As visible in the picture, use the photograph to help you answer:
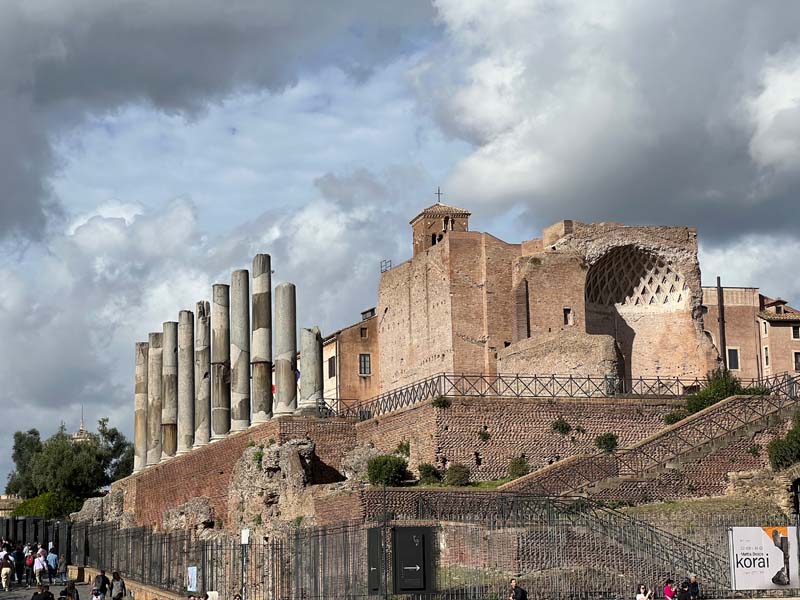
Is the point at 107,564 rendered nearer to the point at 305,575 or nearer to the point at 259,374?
the point at 259,374

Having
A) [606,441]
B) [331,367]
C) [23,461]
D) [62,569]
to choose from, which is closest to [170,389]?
[331,367]

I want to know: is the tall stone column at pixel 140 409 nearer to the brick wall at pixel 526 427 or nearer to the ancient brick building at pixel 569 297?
the ancient brick building at pixel 569 297

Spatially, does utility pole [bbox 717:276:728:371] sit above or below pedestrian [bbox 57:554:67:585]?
above

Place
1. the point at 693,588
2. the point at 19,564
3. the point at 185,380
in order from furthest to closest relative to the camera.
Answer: the point at 185,380 → the point at 19,564 → the point at 693,588

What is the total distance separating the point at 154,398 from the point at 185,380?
15.7 ft

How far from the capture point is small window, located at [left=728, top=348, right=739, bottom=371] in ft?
203

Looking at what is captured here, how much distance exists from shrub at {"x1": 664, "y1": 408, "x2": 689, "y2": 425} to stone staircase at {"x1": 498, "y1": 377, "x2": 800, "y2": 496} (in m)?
2.45

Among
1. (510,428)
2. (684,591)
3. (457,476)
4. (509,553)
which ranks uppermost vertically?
(510,428)

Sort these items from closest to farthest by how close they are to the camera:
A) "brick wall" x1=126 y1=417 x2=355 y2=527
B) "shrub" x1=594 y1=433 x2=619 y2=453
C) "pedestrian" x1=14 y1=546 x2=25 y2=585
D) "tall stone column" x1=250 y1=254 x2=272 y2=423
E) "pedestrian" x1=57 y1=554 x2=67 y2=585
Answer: "shrub" x1=594 y1=433 x2=619 y2=453 → "pedestrian" x1=14 y1=546 x2=25 y2=585 → "brick wall" x1=126 y1=417 x2=355 y2=527 → "pedestrian" x1=57 y1=554 x2=67 y2=585 → "tall stone column" x1=250 y1=254 x2=272 y2=423

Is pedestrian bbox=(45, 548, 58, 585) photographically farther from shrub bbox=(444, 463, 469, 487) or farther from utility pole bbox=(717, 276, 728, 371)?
utility pole bbox=(717, 276, 728, 371)

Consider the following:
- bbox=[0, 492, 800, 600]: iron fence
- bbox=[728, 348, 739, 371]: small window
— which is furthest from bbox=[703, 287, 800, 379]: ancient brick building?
bbox=[0, 492, 800, 600]: iron fence

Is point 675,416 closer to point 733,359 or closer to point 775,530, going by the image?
point 775,530

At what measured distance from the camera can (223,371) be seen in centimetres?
5356

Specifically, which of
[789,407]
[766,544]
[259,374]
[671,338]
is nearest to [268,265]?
[259,374]
